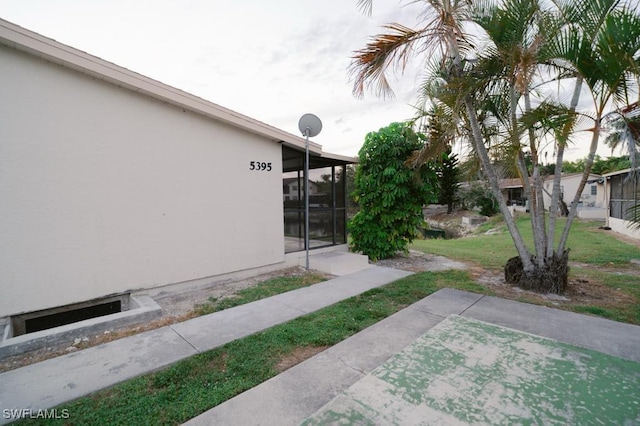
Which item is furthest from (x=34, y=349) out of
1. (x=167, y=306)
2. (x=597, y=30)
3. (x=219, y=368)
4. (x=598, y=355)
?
(x=597, y=30)

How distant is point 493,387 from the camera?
2.29 meters

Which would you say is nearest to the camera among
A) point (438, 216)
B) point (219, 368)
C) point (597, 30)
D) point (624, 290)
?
point (219, 368)

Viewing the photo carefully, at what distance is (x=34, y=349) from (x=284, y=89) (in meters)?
8.47

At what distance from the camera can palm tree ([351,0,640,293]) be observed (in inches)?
156

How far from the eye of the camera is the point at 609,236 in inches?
459

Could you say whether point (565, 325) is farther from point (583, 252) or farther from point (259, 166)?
point (583, 252)

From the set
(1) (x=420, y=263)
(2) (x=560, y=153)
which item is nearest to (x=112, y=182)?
(1) (x=420, y=263)

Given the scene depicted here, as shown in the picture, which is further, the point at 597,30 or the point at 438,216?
the point at 438,216

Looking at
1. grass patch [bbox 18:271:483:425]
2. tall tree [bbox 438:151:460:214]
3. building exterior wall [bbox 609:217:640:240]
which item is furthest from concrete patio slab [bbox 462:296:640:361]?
tall tree [bbox 438:151:460:214]

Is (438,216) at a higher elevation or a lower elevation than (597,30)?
lower

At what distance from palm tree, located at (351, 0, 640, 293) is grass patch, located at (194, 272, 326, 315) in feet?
12.3

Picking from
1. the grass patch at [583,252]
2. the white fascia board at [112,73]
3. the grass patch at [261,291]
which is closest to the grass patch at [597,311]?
the grass patch at [583,252]

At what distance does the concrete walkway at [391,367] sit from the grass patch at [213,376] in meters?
0.16

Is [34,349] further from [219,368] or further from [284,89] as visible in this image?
[284,89]
